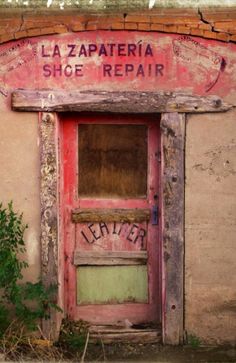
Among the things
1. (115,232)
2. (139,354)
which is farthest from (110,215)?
(139,354)

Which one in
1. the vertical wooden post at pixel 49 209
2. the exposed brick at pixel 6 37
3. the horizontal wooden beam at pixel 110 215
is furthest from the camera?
the horizontal wooden beam at pixel 110 215

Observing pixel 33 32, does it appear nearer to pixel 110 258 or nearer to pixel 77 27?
pixel 77 27

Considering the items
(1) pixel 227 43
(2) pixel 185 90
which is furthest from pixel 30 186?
(1) pixel 227 43

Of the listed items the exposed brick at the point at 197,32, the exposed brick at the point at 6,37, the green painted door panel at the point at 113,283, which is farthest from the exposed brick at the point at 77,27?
the green painted door panel at the point at 113,283

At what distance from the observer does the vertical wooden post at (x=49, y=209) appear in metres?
6.54

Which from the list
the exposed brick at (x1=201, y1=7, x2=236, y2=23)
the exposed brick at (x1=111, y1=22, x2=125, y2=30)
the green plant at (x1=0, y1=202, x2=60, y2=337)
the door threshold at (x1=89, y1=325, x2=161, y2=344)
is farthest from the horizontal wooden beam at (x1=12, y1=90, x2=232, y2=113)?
the door threshold at (x1=89, y1=325, x2=161, y2=344)

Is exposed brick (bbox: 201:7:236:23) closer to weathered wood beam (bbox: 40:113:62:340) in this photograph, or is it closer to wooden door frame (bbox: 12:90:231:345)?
wooden door frame (bbox: 12:90:231:345)

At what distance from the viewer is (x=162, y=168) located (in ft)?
21.7

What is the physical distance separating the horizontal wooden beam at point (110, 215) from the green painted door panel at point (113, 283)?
0.48 m

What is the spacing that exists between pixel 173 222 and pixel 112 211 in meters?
0.63

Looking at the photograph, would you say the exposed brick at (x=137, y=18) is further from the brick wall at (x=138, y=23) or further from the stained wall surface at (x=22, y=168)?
the stained wall surface at (x=22, y=168)

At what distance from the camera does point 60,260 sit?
267 inches

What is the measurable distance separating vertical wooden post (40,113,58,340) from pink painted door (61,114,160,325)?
11.0 inches

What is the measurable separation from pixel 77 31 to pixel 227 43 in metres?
1.39
